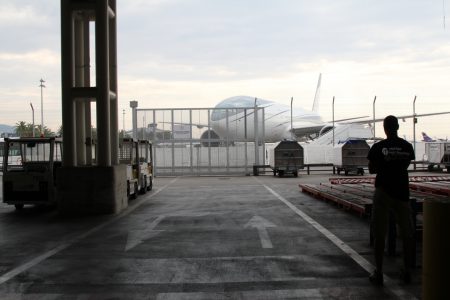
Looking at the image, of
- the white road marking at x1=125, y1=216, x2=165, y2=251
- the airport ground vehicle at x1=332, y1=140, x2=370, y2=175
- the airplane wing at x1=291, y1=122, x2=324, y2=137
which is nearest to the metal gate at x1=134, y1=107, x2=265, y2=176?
the airport ground vehicle at x1=332, y1=140, x2=370, y2=175

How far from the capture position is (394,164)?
21.7ft

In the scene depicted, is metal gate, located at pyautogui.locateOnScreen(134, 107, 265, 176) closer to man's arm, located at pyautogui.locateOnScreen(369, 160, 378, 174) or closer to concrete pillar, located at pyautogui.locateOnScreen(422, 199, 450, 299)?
man's arm, located at pyautogui.locateOnScreen(369, 160, 378, 174)

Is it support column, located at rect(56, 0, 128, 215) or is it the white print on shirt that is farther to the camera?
support column, located at rect(56, 0, 128, 215)

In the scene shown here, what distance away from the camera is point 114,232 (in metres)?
11.0

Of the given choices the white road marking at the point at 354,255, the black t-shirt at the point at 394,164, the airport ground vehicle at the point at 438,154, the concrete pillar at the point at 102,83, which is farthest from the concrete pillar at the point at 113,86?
the airport ground vehicle at the point at 438,154

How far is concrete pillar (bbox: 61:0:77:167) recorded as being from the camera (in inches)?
566

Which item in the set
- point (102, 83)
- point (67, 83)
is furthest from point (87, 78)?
point (102, 83)

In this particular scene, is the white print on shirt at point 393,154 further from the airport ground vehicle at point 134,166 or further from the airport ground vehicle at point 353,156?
the airport ground vehicle at point 353,156

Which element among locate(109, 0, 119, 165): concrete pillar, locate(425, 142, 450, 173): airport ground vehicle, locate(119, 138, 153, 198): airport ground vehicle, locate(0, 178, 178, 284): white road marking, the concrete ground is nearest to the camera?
the concrete ground

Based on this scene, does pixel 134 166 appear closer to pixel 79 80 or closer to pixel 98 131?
pixel 79 80

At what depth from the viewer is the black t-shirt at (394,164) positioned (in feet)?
21.6

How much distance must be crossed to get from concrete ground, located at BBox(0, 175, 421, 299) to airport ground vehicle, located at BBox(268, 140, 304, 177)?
68.5 ft

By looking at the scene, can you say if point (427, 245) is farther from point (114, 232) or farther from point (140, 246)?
point (114, 232)

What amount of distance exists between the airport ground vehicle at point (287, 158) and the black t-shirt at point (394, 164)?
28.6 m
